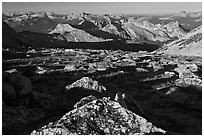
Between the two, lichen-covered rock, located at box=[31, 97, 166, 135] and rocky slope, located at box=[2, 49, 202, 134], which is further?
rocky slope, located at box=[2, 49, 202, 134]

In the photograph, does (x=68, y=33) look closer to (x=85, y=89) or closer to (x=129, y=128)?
(x=85, y=89)

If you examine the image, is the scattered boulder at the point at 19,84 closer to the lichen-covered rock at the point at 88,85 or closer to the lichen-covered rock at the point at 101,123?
the lichen-covered rock at the point at 101,123

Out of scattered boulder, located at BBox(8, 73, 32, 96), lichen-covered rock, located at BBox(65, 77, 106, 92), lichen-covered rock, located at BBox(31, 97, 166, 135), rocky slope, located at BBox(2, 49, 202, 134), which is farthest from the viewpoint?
lichen-covered rock, located at BBox(65, 77, 106, 92)

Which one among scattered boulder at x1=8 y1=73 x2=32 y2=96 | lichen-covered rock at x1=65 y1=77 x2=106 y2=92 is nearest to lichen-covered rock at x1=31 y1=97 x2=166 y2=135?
scattered boulder at x1=8 y1=73 x2=32 y2=96

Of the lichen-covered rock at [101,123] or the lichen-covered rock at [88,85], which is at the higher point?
the lichen-covered rock at [101,123]

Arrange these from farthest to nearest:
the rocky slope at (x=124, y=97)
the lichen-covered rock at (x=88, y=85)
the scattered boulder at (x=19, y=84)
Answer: the lichen-covered rock at (x=88, y=85) < the scattered boulder at (x=19, y=84) < the rocky slope at (x=124, y=97)

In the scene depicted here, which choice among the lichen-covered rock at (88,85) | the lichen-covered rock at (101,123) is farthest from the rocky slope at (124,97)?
the lichen-covered rock at (101,123)

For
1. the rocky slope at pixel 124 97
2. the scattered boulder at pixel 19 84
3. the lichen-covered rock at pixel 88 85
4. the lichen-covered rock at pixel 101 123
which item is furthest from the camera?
the lichen-covered rock at pixel 88 85

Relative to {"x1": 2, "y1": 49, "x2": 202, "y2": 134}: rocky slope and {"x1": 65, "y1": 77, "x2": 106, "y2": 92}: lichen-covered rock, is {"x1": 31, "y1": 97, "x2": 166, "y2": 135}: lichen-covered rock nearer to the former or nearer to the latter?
{"x1": 2, "y1": 49, "x2": 202, "y2": 134}: rocky slope

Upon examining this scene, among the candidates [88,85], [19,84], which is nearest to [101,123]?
[19,84]
